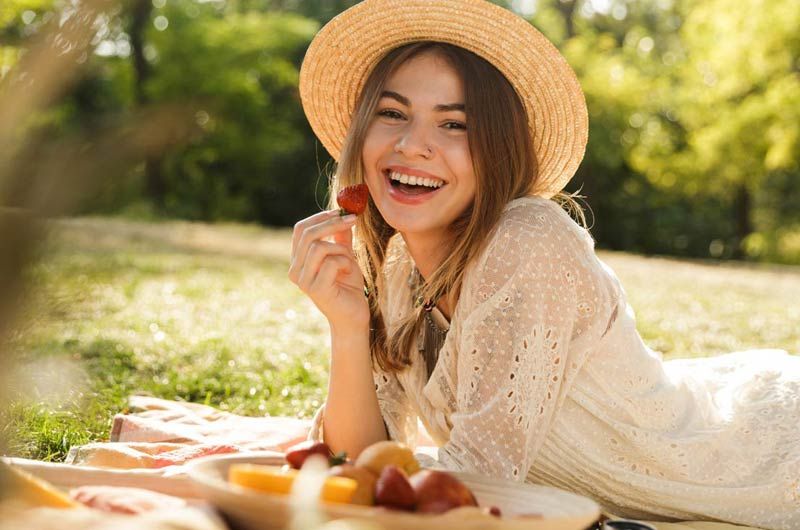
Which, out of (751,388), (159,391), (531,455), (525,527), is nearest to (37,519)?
(525,527)

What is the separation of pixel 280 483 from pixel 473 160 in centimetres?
161

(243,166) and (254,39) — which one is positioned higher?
(254,39)

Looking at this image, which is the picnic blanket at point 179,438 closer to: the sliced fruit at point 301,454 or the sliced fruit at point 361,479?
the sliced fruit at point 301,454

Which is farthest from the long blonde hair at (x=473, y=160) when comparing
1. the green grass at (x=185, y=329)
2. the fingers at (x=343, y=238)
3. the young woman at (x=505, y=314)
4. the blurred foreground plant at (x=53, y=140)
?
the blurred foreground plant at (x=53, y=140)

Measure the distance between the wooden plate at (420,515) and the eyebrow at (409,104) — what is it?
4.80 ft

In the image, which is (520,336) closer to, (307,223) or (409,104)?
(307,223)

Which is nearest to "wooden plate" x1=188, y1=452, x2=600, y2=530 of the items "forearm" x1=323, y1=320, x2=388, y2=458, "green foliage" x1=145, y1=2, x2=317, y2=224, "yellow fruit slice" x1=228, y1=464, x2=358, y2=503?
"yellow fruit slice" x1=228, y1=464, x2=358, y2=503

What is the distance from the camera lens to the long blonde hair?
316cm

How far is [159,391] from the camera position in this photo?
17.7ft

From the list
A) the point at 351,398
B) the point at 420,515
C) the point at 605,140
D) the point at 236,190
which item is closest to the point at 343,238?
the point at 351,398

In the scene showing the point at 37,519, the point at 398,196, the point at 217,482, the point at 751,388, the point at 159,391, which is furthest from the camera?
the point at 159,391

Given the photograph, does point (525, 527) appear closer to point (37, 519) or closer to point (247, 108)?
point (37, 519)

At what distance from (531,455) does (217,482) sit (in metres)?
1.32

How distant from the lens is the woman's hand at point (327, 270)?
3.02 meters
